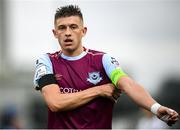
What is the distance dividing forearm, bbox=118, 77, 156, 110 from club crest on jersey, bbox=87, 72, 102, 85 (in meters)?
0.28

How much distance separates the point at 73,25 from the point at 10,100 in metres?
14.9

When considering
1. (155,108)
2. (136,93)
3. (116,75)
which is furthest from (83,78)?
(155,108)

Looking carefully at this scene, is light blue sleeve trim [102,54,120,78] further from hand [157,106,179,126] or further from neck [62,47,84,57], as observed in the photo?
hand [157,106,179,126]

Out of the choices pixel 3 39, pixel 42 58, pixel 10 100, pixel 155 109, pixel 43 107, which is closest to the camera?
pixel 155 109

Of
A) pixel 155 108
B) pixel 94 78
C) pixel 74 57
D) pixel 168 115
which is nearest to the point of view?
pixel 168 115

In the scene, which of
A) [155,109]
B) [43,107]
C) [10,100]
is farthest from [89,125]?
[10,100]

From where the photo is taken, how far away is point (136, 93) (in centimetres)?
748

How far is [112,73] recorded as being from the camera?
762cm

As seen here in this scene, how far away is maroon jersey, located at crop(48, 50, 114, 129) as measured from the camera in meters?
7.66

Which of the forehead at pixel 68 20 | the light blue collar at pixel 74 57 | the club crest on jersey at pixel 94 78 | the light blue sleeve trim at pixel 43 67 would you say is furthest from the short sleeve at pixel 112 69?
the light blue sleeve trim at pixel 43 67

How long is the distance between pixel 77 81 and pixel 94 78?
18cm

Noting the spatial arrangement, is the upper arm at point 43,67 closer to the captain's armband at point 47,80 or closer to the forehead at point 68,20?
the captain's armband at point 47,80

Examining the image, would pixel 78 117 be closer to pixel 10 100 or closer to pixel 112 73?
pixel 112 73

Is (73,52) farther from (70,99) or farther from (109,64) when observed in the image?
(70,99)
